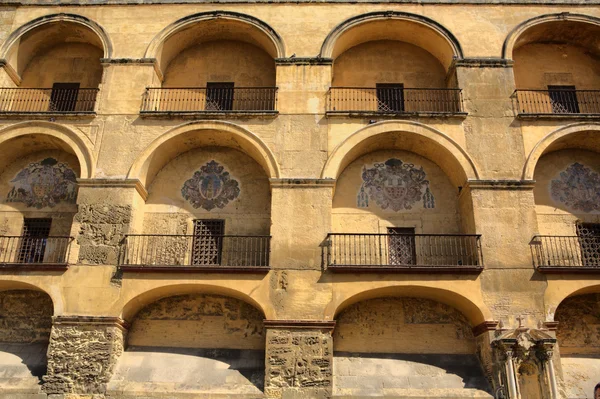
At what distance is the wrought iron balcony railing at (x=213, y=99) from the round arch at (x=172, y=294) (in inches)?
206

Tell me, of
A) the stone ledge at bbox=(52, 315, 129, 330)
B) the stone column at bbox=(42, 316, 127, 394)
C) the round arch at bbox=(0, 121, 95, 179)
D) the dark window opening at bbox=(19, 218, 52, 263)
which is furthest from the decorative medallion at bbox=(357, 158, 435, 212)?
the dark window opening at bbox=(19, 218, 52, 263)

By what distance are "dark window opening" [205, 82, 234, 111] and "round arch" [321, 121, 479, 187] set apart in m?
3.92

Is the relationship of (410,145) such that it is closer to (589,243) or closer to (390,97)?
(390,97)

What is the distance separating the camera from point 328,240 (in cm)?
1376

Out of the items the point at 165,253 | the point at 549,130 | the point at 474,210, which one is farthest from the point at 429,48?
the point at 165,253

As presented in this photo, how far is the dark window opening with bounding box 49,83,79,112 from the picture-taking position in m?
16.7

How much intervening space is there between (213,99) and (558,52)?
10.5 m

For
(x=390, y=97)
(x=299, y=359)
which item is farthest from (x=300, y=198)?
(x=390, y=97)

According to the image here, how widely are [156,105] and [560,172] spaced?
11.4 meters

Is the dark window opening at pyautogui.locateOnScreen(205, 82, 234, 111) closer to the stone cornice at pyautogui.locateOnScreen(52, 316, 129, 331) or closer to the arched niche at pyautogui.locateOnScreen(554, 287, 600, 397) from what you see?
the stone cornice at pyautogui.locateOnScreen(52, 316, 129, 331)

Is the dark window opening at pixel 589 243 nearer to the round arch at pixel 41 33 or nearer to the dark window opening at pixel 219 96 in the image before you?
the dark window opening at pixel 219 96

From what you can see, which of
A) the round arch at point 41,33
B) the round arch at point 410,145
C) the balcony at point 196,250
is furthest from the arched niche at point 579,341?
the round arch at point 41,33

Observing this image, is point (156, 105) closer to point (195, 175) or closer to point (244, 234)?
point (195, 175)

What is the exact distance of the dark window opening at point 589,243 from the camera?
14.5 meters
